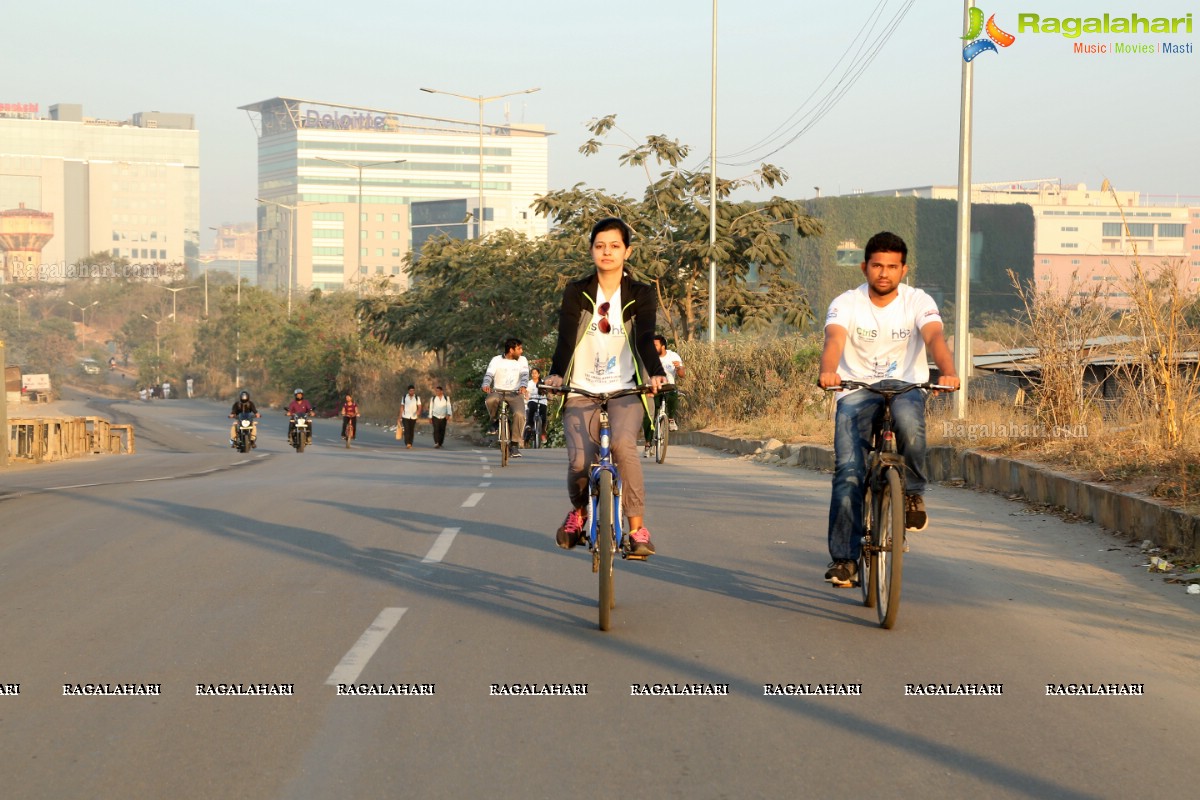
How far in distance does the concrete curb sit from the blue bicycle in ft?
13.0

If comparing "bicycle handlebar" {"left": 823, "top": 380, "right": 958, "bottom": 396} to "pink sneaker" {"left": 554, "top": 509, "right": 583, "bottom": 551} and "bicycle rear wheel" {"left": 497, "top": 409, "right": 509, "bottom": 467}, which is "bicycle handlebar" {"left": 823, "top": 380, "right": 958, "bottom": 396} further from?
"bicycle rear wheel" {"left": 497, "top": 409, "right": 509, "bottom": 467}

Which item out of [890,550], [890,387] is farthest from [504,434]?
[890,550]

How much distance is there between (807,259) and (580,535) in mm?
93682

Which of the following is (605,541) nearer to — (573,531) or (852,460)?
(573,531)

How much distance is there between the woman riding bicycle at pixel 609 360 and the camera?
24.3 ft

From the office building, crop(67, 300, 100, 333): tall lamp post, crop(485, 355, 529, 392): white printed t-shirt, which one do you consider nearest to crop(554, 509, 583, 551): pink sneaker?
crop(485, 355, 529, 392): white printed t-shirt

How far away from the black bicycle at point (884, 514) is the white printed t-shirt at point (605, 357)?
1.12 metres

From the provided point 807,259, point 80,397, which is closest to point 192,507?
point 807,259

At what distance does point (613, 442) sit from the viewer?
7.38 meters

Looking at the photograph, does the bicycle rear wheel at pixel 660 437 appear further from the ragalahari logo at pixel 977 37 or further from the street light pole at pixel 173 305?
the street light pole at pixel 173 305

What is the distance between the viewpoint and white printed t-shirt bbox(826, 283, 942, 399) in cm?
735

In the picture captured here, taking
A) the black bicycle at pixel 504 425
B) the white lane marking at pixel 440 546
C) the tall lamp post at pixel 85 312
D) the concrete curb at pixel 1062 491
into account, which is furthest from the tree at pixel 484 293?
the tall lamp post at pixel 85 312

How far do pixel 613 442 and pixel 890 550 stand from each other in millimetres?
1566

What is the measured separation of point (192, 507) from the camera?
13.1m
